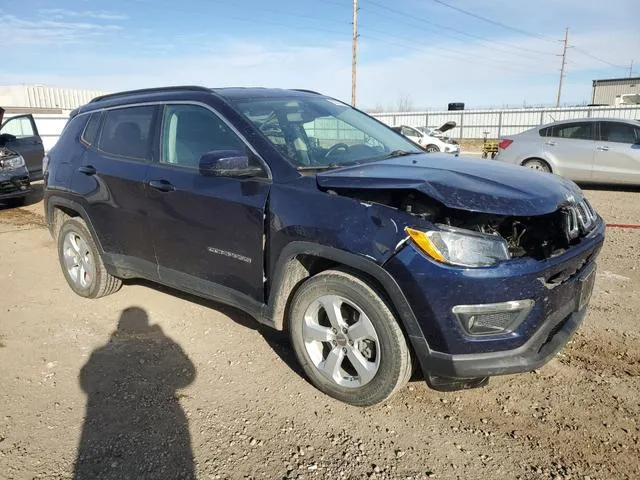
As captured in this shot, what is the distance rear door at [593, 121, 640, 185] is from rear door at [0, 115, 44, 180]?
11328 mm

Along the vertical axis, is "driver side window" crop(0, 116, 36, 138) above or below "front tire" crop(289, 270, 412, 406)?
above

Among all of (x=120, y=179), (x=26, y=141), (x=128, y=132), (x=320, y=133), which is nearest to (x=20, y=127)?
(x=26, y=141)

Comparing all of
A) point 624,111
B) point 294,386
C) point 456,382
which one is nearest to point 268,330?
point 294,386

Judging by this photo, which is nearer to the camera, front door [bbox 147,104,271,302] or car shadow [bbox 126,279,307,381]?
front door [bbox 147,104,271,302]

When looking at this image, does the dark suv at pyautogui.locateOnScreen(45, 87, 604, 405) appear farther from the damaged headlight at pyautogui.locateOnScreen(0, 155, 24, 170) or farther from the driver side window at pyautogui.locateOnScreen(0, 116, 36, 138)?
the driver side window at pyautogui.locateOnScreen(0, 116, 36, 138)

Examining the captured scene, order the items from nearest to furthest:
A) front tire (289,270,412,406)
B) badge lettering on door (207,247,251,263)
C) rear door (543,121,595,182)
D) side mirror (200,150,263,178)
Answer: front tire (289,270,412,406)
side mirror (200,150,263,178)
badge lettering on door (207,247,251,263)
rear door (543,121,595,182)

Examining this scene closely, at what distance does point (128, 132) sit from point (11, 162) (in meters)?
6.84

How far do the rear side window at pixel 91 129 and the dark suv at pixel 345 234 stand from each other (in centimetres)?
29

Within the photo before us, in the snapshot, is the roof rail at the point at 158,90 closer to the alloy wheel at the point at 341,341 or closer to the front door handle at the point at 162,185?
the front door handle at the point at 162,185

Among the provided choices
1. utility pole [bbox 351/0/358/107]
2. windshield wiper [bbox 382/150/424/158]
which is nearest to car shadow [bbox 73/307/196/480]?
windshield wiper [bbox 382/150/424/158]

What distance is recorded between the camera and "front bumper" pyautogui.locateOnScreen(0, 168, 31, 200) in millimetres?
9336

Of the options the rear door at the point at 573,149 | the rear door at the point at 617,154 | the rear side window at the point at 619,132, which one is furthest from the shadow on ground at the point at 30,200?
the rear side window at the point at 619,132

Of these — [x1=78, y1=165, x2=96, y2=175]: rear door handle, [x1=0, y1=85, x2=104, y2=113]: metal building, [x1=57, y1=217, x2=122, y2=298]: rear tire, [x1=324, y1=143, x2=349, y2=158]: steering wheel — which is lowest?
[x1=57, y1=217, x2=122, y2=298]: rear tire

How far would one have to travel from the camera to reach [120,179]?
4008mm
